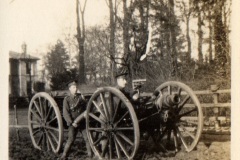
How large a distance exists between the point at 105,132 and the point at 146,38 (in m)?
0.60

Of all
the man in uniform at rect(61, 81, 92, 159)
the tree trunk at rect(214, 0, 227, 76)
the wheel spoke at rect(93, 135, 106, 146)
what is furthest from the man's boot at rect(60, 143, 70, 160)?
the tree trunk at rect(214, 0, 227, 76)

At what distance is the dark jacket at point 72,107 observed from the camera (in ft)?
8.84

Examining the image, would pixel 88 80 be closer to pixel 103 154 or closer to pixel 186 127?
pixel 103 154

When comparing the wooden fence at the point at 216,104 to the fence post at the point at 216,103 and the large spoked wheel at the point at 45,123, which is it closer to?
the fence post at the point at 216,103

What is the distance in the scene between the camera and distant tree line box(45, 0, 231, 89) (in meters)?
2.22

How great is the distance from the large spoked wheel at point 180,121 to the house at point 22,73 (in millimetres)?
956

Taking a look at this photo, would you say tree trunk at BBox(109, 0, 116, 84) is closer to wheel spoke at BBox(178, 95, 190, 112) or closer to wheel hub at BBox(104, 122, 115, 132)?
wheel hub at BBox(104, 122, 115, 132)

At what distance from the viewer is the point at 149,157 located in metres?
2.41

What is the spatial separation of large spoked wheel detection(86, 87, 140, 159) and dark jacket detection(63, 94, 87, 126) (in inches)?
5.2

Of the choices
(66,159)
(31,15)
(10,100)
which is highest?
(31,15)

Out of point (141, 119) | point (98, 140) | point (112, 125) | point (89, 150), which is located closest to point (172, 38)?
point (141, 119)

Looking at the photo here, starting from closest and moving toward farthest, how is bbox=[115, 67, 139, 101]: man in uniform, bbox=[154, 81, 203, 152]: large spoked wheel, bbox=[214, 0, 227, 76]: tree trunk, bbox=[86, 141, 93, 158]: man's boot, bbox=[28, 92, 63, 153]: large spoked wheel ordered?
bbox=[214, 0, 227, 76]: tree trunk < bbox=[154, 81, 203, 152]: large spoked wheel < bbox=[115, 67, 139, 101]: man in uniform < bbox=[86, 141, 93, 158]: man's boot < bbox=[28, 92, 63, 153]: large spoked wheel

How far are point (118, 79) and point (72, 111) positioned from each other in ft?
1.43
